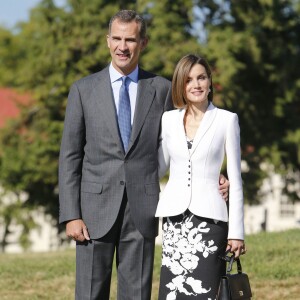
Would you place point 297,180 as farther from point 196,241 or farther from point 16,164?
point 196,241

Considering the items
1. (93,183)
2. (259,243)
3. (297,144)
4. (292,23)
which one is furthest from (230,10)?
(93,183)

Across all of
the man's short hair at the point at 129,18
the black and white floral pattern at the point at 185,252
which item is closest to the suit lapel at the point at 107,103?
the man's short hair at the point at 129,18

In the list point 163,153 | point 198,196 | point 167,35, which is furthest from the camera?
point 167,35

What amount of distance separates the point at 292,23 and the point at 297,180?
5.82m

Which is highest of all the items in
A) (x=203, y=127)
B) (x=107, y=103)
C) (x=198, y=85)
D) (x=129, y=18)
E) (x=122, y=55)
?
(x=129, y=18)

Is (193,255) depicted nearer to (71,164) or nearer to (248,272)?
(71,164)

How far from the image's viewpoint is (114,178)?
569 cm

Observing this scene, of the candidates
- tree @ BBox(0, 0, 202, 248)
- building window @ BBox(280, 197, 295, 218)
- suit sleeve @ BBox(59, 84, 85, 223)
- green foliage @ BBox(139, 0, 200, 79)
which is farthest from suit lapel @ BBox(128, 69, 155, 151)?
building window @ BBox(280, 197, 295, 218)

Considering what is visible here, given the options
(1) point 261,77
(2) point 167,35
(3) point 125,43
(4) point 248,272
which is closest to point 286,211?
(1) point 261,77

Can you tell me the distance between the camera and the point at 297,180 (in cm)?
3188

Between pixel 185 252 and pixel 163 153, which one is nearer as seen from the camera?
pixel 185 252

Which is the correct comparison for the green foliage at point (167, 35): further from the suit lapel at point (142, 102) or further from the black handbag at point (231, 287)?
the black handbag at point (231, 287)

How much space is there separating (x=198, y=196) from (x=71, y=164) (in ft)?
2.77

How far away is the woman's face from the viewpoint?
220 inches
